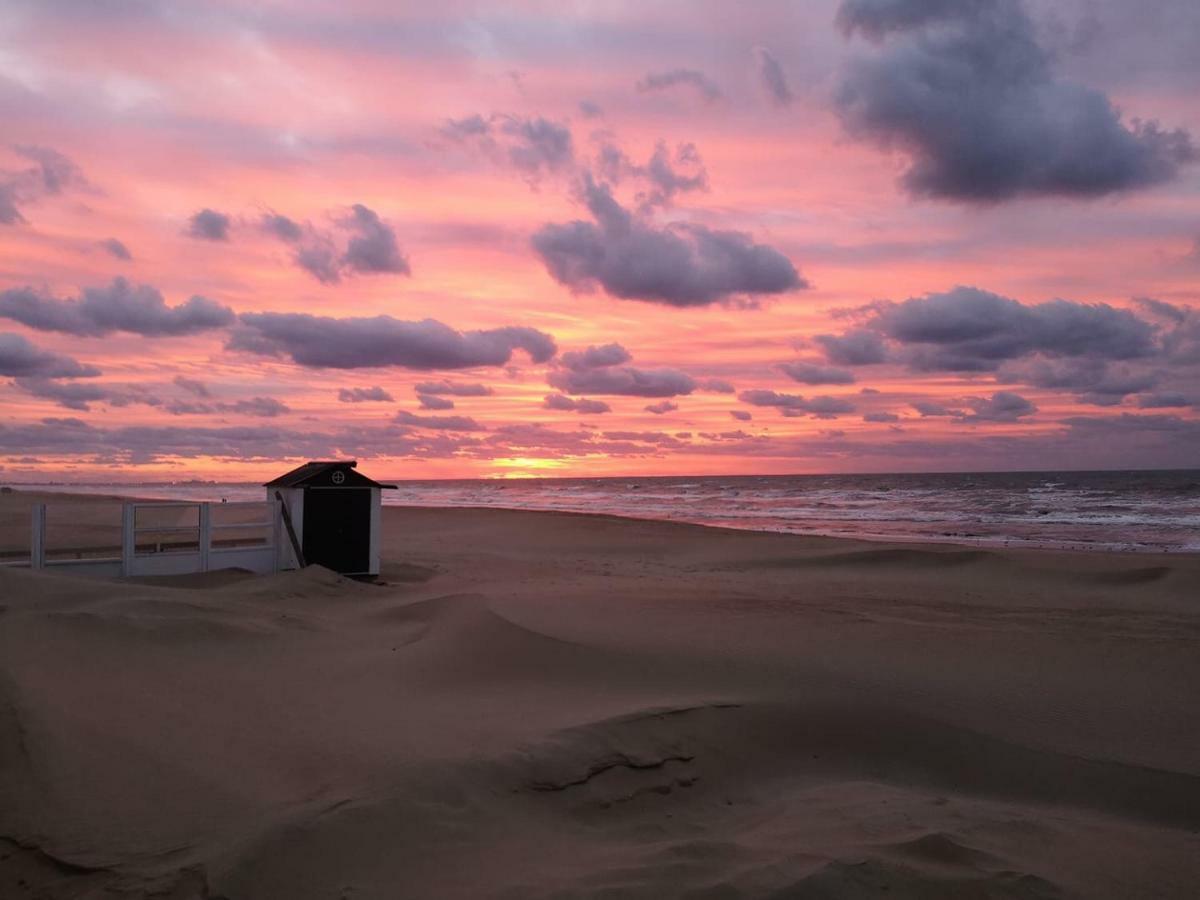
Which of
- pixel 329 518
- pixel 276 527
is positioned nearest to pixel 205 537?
pixel 276 527

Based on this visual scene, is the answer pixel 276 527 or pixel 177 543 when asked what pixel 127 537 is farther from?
pixel 276 527

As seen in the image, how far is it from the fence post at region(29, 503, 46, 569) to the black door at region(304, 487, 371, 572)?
401 cm

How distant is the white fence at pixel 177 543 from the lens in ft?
42.3

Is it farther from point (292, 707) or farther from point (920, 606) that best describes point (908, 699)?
point (920, 606)

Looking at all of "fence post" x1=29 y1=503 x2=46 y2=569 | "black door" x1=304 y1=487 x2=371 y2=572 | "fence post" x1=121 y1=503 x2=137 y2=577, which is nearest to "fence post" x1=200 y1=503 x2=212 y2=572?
"fence post" x1=121 y1=503 x2=137 y2=577

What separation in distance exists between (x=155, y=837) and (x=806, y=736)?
4.63 meters

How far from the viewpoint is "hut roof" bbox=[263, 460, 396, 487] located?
15.3 m

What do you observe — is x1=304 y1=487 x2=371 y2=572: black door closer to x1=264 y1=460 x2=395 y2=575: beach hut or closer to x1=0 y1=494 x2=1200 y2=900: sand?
x1=264 y1=460 x2=395 y2=575: beach hut

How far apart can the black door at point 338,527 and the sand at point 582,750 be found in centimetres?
316

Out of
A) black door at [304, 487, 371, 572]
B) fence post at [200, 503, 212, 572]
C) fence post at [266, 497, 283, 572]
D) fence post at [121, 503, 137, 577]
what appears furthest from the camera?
black door at [304, 487, 371, 572]

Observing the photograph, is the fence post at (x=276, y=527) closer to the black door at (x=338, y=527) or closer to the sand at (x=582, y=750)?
the black door at (x=338, y=527)

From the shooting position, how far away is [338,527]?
15.5 meters

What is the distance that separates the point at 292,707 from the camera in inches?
Answer: 262

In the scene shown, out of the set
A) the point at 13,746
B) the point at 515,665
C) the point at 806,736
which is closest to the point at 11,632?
the point at 13,746
